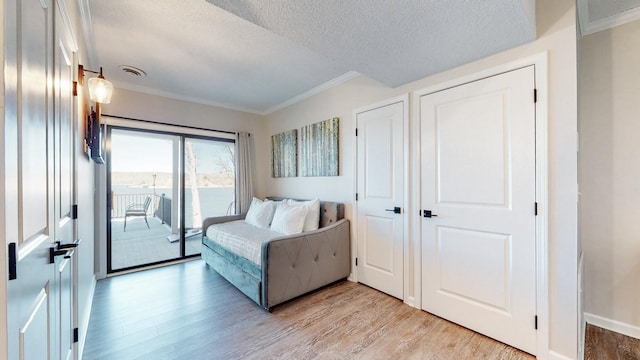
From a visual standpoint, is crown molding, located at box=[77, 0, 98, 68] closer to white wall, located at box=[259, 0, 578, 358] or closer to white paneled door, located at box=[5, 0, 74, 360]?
white paneled door, located at box=[5, 0, 74, 360]

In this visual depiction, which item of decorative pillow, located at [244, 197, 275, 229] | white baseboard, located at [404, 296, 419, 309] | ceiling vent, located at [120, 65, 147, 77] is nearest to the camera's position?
white baseboard, located at [404, 296, 419, 309]

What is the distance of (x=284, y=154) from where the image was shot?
14.0ft

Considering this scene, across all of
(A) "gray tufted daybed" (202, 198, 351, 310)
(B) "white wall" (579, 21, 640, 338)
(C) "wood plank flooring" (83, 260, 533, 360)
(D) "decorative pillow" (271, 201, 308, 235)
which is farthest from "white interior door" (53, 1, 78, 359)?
(B) "white wall" (579, 21, 640, 338)

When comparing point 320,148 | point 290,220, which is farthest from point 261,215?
point 320,148

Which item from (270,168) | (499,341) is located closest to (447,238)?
(499,341)

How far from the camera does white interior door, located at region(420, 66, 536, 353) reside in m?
1.82

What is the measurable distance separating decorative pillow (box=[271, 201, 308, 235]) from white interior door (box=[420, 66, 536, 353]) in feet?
4.49

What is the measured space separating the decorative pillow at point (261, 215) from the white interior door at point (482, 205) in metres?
2.09

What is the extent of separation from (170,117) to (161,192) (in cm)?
114

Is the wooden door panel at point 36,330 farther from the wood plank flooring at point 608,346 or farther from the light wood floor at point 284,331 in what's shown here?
the wood plank flooring at point 608,346

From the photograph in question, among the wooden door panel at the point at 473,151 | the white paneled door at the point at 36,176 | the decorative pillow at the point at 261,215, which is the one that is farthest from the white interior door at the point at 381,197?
the white paneled door at the point at 36,176

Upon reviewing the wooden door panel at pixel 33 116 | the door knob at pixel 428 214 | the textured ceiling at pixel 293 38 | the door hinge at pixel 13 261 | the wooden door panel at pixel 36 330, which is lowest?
the wooden door panel at pixel 36 330

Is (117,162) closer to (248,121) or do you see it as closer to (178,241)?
(178,241)

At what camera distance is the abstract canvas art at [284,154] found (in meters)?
4.03
